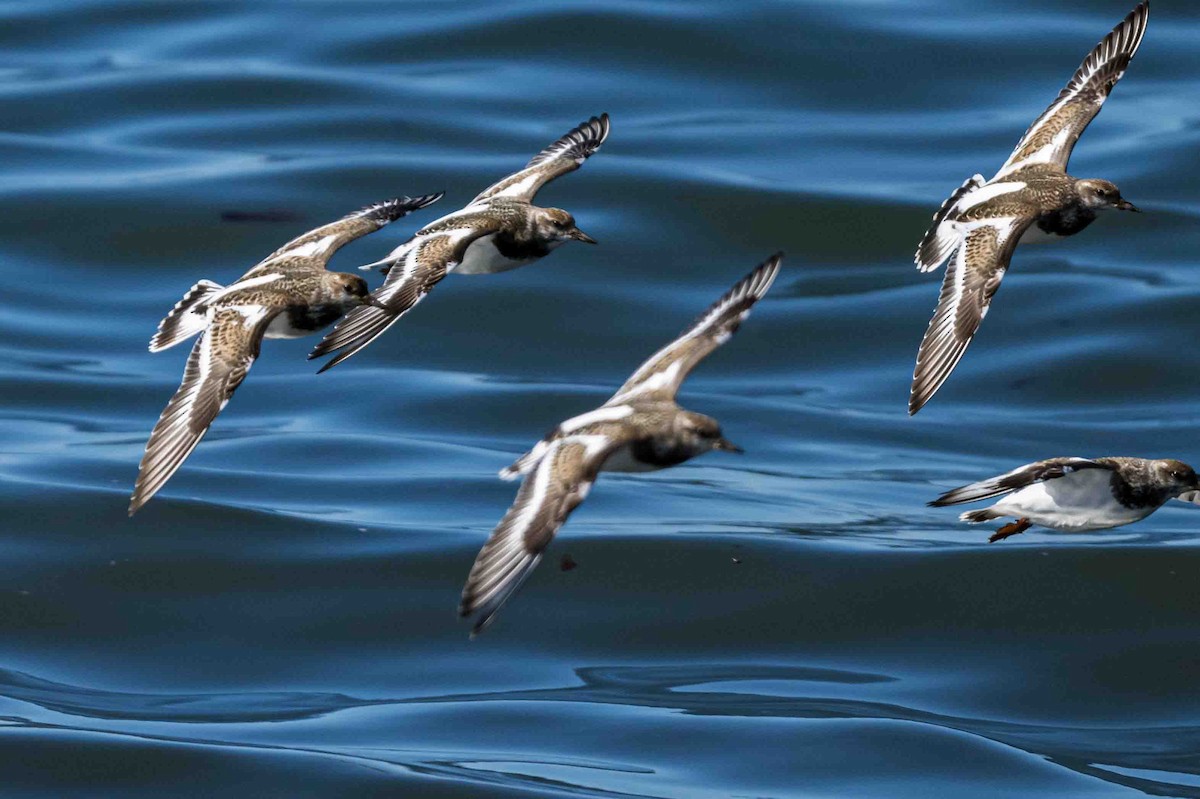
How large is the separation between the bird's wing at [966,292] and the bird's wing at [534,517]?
2106 mm

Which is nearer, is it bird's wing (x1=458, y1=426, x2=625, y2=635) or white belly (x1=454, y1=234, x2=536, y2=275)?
bird's wing (x1=458, y1=426, x2=625, y2=635)

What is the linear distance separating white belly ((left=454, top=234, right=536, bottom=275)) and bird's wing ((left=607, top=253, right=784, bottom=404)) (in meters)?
1.75

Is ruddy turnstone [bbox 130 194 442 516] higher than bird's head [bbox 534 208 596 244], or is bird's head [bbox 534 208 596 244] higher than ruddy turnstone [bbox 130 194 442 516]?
bird's head [bbox 534 208 596 244]

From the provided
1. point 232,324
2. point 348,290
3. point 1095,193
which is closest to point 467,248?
point 348,290

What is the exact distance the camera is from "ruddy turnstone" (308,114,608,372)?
952 cm

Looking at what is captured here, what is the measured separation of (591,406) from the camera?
19766 mm

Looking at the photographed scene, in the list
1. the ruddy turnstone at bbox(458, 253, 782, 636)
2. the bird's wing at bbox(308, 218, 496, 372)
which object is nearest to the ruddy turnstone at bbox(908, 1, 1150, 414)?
the ruddy turnstone at bbox(458, 253, 782, 636)

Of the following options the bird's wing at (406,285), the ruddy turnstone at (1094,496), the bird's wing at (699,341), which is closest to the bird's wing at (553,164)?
the bird's wing at (406,285)

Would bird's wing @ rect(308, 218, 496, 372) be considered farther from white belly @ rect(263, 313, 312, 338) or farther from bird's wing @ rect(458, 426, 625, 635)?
bird's wing @ rect(458, 426, 625, 635)

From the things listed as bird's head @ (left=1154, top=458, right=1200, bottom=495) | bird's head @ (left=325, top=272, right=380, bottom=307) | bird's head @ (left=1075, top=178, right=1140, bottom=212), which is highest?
bird's head @ (left=1075, top=178, right=1140, bottom=212)

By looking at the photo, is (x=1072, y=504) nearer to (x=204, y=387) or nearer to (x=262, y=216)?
(x=204, y=387)

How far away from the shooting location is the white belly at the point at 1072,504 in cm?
923

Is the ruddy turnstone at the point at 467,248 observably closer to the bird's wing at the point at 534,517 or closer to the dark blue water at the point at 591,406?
the bird's wing at the point at 534,517

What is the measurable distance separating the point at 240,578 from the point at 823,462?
249 inches
